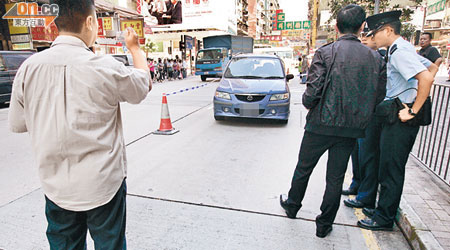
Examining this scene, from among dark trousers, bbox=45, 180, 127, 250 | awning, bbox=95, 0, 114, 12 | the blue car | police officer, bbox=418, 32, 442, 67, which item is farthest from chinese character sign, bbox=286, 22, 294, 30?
dark trousers, bbox=45, 180, 127, 250

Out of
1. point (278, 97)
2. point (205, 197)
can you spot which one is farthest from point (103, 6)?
point (205, 197)

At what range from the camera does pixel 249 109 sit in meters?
6.41

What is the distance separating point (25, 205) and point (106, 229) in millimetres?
2254

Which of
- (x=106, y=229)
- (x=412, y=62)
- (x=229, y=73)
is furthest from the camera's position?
(x=229, y=73)

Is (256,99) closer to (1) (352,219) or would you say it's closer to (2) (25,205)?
(1) (352,219)

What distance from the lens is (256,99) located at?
6395 millimetres

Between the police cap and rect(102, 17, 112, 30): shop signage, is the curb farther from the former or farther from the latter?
rect(102, 17, 112, 30): shop signage

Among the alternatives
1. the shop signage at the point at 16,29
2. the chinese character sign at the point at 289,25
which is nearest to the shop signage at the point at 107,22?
the shop signage at the point at 16,29

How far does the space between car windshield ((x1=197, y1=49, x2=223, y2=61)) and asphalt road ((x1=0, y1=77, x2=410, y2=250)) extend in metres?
15.7

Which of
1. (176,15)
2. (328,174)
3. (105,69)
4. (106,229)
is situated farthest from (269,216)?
(176,15)

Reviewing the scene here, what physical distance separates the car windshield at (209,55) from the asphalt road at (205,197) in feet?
51.5

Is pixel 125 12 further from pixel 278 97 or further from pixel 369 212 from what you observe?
pixel 369 212

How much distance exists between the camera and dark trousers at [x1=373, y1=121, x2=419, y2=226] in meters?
2.46

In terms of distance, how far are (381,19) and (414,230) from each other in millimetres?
1889
